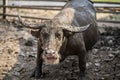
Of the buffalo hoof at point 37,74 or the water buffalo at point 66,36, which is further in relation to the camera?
the buffalo hoof at point 37,74

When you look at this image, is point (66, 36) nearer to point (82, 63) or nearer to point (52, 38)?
point (52, 38)

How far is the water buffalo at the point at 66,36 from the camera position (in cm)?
628

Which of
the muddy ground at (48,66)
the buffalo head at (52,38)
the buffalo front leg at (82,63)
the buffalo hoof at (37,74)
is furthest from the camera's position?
the muddy ground at (48,66)

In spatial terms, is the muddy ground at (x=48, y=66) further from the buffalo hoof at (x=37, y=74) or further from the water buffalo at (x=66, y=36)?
the water buffalo at (x=66, y=36)

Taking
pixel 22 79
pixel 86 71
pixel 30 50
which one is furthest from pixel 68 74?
pixel 30 50

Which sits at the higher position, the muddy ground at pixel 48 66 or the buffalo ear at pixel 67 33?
the buffalo ear at pixel 67 33

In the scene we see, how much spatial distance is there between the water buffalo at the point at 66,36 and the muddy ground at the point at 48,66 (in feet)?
1.41

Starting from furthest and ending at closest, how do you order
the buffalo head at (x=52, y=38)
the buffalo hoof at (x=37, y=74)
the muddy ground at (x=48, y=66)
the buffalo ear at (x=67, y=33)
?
the muddy ground at (x=48, y=66)
the buffalo hoof at (x=37, y=74)
the buffalo ear at (x=67, y=33)
the buffalo head at (x=52, y=38)

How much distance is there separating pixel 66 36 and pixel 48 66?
163cm

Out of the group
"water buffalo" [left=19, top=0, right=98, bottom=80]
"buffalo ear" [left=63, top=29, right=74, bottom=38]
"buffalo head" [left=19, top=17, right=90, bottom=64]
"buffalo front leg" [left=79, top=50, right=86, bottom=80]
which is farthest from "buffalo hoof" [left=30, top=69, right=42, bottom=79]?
"buffalo ear" [left=63, top=29, right=74, bottom=38]

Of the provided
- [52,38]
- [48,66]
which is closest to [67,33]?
[52,38]

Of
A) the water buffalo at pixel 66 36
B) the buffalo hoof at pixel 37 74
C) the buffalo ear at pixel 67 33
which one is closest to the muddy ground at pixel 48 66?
the buffalo hoof at pixel 37 74

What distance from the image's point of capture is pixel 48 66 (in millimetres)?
8078

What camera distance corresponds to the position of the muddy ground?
764 cm
